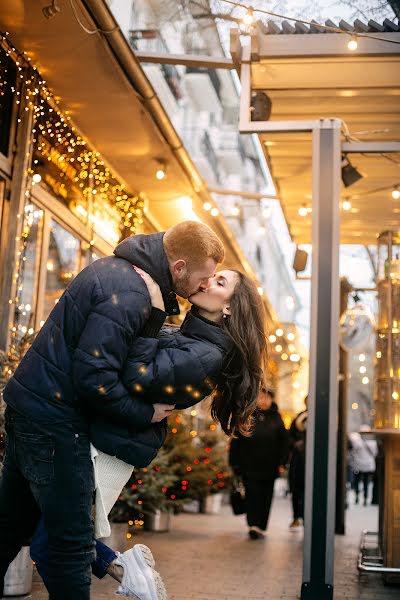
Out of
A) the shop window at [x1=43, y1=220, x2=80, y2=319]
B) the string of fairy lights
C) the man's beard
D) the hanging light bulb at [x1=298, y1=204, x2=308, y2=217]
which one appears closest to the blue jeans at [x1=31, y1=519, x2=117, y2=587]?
the man's beard

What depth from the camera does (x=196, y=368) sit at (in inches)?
142

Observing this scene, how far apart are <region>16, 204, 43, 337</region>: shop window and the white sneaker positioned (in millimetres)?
4269

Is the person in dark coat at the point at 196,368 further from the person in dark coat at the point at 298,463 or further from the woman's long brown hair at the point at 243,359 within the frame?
the person in dark coat at the point at 298,463

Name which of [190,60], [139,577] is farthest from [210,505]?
[139,577]

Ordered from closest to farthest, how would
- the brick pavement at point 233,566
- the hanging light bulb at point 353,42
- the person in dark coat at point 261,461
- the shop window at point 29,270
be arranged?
the brick pavement at point 233,566 → the hanging light bulb at point 353,42 → the shop window at point 29,270 → the person in dark coat at point 261,461

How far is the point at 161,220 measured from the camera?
12562mm

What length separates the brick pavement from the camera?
6.66 meters

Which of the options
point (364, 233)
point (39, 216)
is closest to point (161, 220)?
point (364, 233)

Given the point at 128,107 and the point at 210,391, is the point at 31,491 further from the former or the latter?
the point at 128,107

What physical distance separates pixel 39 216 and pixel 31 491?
213 inches

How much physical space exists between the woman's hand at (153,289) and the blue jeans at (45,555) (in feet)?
3.37

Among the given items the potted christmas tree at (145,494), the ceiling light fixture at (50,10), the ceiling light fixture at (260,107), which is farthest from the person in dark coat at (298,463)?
the ceiling light fixture at (50,10)

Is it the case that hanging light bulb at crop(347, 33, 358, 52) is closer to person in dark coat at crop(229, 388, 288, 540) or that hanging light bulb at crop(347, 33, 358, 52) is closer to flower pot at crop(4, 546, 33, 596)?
flower pot at crop(4, 546, 33, 596)

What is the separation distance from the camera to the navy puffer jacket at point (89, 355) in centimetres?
338
